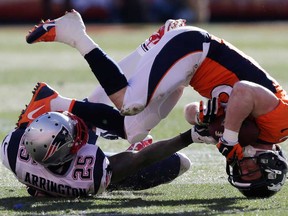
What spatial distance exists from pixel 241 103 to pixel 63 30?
4.03 feet

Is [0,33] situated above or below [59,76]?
below

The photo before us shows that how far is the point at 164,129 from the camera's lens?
26.1 ft

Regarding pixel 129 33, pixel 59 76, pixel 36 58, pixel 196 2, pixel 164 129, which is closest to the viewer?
pixel 164 129

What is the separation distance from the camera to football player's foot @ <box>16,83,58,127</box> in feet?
17.9

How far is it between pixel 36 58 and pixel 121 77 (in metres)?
10.6

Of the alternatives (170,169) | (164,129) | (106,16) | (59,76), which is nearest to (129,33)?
(106,16)

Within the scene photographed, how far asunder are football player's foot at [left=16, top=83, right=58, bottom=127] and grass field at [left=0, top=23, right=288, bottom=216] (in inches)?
16.8

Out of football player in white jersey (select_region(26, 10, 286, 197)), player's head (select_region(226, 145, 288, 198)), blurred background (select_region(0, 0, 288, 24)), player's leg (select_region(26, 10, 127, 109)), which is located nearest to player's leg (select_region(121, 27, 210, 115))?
football player in white jersey (select_region(26, 10, 286, 197))

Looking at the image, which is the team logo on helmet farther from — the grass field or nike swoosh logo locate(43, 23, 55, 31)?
nike swoosh logo locate(43, 23, 55, 31)

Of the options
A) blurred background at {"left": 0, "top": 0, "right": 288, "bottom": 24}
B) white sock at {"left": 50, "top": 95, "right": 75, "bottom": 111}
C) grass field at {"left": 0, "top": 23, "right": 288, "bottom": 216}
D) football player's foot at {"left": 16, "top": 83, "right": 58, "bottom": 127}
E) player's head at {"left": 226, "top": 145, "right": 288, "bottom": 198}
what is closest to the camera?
grass field at {"left": 0, "top": 23, "right": 288, "bottom": 216}

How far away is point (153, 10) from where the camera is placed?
27.9m

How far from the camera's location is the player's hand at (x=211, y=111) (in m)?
5.09

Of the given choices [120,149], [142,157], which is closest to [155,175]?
[142,157]

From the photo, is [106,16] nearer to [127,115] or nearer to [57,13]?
[57,13]
